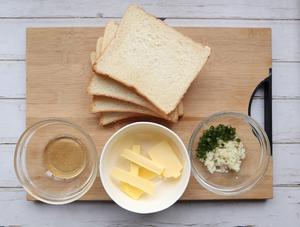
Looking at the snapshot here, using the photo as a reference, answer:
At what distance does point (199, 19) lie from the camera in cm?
114

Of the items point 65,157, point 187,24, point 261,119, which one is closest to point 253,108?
point 261,119

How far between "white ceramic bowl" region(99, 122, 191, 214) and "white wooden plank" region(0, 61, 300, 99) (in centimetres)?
27

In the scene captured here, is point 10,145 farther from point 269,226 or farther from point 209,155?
point 269,226

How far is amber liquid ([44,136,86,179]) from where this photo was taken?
3.48ft

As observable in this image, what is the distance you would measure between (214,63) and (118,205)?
423mm

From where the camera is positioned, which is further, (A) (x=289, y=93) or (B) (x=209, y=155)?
(A) (x=289, y=93)

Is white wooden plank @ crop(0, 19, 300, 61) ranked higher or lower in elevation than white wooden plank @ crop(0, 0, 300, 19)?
lower

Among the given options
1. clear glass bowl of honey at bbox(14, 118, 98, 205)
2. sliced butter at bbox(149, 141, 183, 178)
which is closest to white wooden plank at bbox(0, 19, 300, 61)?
clear glass bowl of honey at bbox(14, 118, 98, 205)

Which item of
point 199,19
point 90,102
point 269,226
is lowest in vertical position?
point 269,226

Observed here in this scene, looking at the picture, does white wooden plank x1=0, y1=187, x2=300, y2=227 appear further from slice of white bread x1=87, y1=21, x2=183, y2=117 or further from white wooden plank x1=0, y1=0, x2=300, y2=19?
white wooden plank x1=0, y1=0, x2=300, y2=19

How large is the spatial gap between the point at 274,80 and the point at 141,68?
36 centimetres

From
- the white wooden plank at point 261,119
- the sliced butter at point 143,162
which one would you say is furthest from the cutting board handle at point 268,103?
the sliced butter at point 143,162

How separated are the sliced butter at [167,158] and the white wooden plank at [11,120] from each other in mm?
340

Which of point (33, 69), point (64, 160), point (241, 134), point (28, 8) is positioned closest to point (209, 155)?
point (241, 134)
